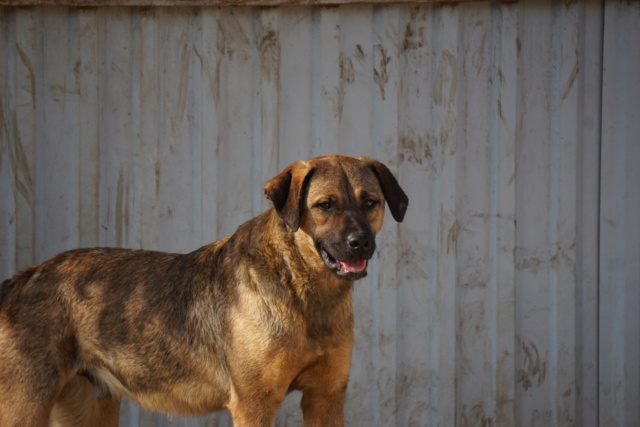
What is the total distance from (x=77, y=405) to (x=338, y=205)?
2068 mm

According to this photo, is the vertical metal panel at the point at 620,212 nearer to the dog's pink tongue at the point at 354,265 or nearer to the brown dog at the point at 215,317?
the brown dog at the point at 215,317

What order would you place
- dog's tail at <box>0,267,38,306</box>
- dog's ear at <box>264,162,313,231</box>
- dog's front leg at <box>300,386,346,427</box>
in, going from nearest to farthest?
dog's ear at <box>264,162,313,231</box> → dog's front leg at <box>300,386,346,427</box> → dog's tail at <box>0,267,38,306</box>

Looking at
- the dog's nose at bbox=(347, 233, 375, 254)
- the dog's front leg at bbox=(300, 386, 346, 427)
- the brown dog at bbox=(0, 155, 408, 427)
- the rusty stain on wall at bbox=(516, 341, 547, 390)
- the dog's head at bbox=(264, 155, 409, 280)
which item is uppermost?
the dog's head at bbox=(264, 155, 409, 280)

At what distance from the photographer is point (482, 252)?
24.2 feet

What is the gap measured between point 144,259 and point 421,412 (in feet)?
8.51

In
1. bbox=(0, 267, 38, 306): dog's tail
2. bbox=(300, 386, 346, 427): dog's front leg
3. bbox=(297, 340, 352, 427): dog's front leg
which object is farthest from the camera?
bbox=(0, 267, 38, 306): dog's tail

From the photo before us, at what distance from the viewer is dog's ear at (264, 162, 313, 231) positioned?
504 centimetres

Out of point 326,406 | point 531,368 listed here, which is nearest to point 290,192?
point 326,406

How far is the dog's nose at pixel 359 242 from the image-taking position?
16.0 ft

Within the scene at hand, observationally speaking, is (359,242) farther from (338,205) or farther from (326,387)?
(326,387)

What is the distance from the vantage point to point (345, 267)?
498 centimetres

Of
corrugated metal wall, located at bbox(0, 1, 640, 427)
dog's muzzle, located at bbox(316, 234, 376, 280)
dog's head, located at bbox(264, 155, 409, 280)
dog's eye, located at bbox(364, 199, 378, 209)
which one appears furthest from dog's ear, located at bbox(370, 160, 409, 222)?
corrugated metal wall, located at bbox(0, 1, 640, 427)

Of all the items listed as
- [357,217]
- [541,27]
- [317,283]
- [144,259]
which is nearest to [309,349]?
[317,283]

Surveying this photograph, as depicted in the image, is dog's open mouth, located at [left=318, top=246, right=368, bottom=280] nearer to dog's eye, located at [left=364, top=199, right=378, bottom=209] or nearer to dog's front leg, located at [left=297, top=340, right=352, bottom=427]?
dog's eye, located at [left=364, top=199, right=378, bottom=209]
